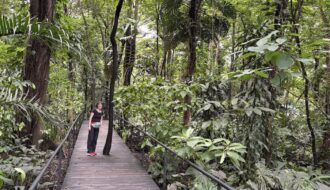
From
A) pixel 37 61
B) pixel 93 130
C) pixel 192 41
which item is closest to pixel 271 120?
pixel 192 41

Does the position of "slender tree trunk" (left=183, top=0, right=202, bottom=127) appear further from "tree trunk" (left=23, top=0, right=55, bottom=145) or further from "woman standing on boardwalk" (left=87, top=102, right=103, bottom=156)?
"tree trunk" (left=23, top=0, right=55, bottom=145)

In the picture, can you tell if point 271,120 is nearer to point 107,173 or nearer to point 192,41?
point 192,41

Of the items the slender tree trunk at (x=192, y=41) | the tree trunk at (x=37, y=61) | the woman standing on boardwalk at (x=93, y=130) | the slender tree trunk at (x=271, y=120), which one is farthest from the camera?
the woman standing on boardwalk at (x=93, y=130)

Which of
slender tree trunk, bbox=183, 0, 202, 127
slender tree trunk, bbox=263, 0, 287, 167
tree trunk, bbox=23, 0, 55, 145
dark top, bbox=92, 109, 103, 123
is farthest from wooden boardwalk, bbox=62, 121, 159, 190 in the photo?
slender tree trunk, bbox=263, 0, 287, 167

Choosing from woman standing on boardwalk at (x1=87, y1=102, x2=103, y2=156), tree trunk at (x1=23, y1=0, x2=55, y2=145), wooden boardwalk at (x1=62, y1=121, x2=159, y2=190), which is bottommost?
wooden boardwalk at (x1=62, y1=121, x2=159, y2=190)

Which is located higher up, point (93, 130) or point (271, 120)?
point (271, 120)

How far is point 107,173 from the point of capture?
6.40 m

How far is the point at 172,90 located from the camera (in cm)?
584

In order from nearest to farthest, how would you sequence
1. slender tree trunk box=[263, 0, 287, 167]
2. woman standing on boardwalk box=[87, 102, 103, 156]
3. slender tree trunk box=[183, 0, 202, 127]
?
slender tree trunk box=[263, 0, 287, 167], slender tree trunk box=[183, 0, 202, 127], woman standing on boardwalk box=[87, 102, 103, 156]

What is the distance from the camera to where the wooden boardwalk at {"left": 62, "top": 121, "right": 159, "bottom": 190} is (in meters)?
5.59

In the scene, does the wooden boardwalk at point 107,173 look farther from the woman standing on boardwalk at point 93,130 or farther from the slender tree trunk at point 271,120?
the slender tree trunk at point 271,120

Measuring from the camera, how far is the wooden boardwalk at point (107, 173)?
5586 millimetres

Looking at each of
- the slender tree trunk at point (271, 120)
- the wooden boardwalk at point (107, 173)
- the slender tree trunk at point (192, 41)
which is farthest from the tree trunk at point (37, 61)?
the slender tree trunk at point (271, 120)

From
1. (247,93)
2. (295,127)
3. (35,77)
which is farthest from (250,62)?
(295,127)
